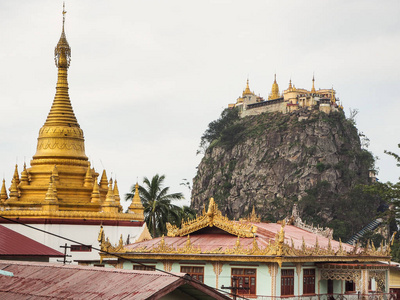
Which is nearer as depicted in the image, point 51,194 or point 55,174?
point 51,194

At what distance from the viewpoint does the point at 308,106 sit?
510 ft

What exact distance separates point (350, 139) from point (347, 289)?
11936 cm

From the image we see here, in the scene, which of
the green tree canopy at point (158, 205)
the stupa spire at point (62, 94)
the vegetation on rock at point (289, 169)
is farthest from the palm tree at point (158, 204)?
the vegetation on rock at point (289, 169)

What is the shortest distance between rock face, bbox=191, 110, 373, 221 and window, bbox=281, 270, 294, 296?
106106 mm

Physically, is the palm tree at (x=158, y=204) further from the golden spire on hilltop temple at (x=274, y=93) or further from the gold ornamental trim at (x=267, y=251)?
the golden spire on hilltop temple at (x=274, y=93)

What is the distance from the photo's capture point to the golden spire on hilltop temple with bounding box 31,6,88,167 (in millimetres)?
47128

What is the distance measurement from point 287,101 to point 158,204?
110 m

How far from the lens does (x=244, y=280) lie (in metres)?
29.8

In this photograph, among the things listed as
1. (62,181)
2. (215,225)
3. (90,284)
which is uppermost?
(62,181)

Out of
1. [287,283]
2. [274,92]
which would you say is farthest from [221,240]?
[274,92]

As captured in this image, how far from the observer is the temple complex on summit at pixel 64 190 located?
4247 centimetres

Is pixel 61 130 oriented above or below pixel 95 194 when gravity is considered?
above

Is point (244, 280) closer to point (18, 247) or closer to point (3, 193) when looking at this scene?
point (18, 247)

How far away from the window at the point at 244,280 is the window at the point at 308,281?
8.98ft
